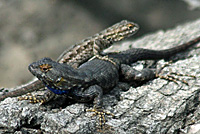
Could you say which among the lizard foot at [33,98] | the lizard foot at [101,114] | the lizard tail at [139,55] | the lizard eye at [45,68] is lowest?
the lizard foot at [101,114]

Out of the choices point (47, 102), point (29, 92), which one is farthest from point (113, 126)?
point (29, 92)

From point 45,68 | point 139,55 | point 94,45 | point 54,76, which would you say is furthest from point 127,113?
point 94,45

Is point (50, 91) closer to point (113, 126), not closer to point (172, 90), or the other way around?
point (113, 126)

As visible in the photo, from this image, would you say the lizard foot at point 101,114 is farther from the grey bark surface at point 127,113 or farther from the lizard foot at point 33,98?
the lizard foot at point 33,98

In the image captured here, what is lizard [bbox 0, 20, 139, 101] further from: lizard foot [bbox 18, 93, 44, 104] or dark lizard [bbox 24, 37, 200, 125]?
lizard foot [bbox 18, 93, 44, 104]

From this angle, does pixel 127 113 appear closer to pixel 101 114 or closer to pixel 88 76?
pixel 101 114

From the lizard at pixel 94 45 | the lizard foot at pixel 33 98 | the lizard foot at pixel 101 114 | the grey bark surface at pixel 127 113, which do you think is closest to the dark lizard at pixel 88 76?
the lizard foot at pixel 101 114

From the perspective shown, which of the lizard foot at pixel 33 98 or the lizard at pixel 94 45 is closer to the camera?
the lizard foot at pixel 33 98

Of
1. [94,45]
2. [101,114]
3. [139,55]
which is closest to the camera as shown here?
[101,114]

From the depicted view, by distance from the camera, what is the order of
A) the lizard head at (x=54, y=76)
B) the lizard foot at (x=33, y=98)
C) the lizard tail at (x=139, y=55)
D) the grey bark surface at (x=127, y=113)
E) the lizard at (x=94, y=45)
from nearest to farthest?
the grey bark surface at (x=127, y=113), the lizard head at (x=54, y=76), the lizard foot at (x=33, y=98), the lizard tail at (x=139, y=55), the lizard at (x=94, y=45)
